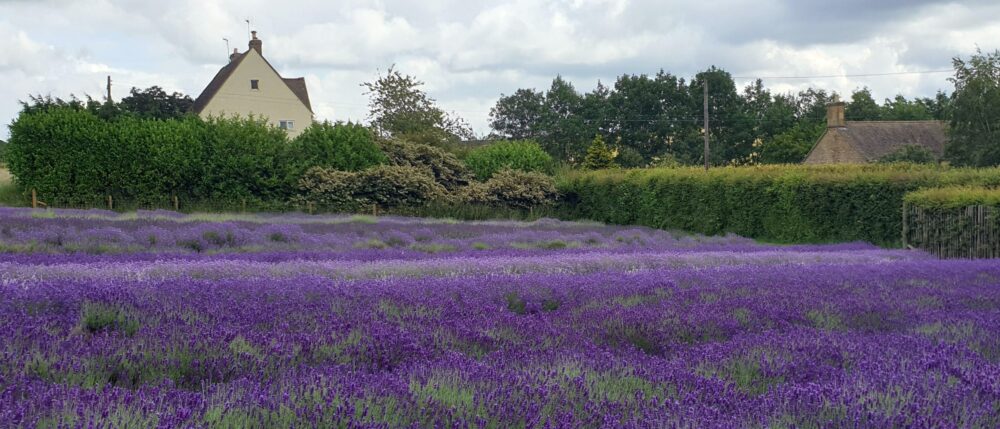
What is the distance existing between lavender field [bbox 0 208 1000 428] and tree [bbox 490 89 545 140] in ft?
221

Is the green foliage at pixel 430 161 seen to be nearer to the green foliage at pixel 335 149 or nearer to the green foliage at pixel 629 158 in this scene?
the green foliage at pixel 335 149

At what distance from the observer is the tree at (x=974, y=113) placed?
1908 inches

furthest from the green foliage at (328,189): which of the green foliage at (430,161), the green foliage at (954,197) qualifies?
the green foliage at (954,197)

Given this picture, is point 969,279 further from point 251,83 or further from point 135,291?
point 251,83

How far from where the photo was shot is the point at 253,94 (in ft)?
180

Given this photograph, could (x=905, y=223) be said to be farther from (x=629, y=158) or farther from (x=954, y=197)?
(x=629, y=158)

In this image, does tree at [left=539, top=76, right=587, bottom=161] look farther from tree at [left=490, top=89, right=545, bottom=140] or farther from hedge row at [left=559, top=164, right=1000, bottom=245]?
hedge row at [left=559, top=164, right=1000, bottom=245]

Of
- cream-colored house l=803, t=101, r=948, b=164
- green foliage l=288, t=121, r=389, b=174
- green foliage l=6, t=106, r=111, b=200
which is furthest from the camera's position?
cream-colored house l=803, t=101, r=948, b=164

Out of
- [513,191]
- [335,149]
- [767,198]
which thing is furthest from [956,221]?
[335,149]

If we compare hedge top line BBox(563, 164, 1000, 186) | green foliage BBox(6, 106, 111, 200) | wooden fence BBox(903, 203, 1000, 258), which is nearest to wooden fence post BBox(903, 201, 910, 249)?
wooden fence BBox(903, 203, 1000, 258)

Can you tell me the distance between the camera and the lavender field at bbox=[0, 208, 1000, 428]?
287cm

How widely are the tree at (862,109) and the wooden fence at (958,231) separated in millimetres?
59229

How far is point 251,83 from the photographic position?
5478cm

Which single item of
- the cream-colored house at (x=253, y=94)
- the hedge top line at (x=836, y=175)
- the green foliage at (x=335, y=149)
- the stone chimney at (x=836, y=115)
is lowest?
the hedge top line at (x=836, y=175)
